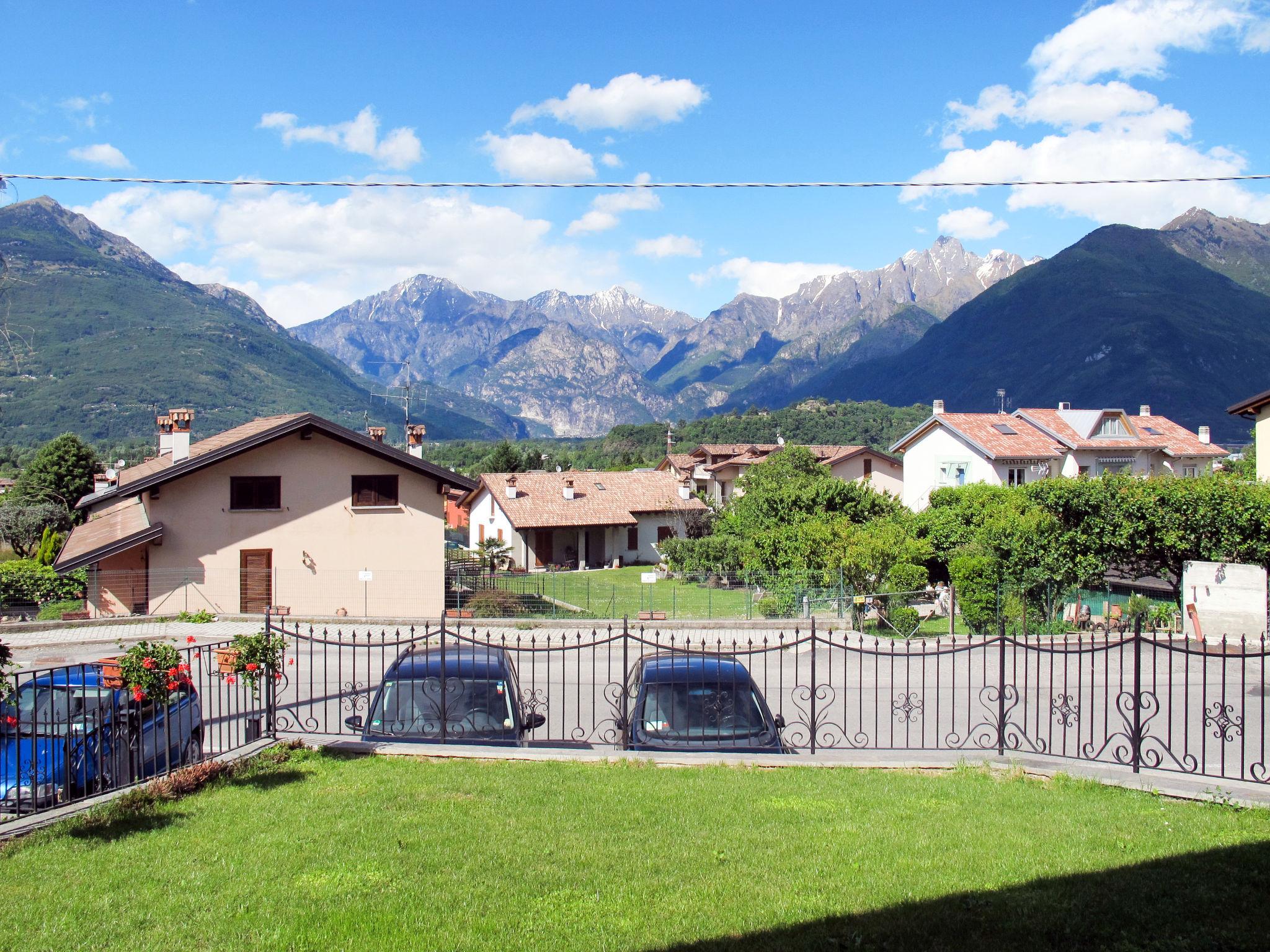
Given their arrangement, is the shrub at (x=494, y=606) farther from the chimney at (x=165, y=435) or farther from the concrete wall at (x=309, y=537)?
the chimney at (x=165, y=435)

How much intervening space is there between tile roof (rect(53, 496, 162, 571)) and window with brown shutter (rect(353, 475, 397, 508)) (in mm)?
5148

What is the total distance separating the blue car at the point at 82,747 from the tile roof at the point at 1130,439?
5193 cm

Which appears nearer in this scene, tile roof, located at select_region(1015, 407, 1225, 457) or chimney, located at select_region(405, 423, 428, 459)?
chimney, located at select_region(405, 423, 428, 459)

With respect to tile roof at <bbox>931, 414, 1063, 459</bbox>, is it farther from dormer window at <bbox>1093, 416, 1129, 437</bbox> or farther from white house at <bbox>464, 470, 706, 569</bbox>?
white house at <bbox>464, 470, 706, 569</bbox>

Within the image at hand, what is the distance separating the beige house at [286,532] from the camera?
2433 cm

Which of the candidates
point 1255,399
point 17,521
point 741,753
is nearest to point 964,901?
point 741,753

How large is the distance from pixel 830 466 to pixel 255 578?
130ft

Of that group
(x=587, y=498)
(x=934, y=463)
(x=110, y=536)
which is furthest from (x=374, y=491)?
(x=934, y=463)

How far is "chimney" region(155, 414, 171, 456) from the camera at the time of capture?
3180 cm

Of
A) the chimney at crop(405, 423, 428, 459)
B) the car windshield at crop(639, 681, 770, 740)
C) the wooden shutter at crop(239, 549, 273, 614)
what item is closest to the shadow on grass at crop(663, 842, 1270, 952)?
the car windshield at crop(639, 681, 770, 740)

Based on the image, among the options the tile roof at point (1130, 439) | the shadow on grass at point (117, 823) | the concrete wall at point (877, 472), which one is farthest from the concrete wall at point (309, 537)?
the tile roof at point (1130, 439)

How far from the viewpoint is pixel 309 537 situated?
2547 cm

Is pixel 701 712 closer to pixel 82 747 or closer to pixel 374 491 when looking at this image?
pixel 82 747

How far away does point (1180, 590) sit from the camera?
81.5 ft
